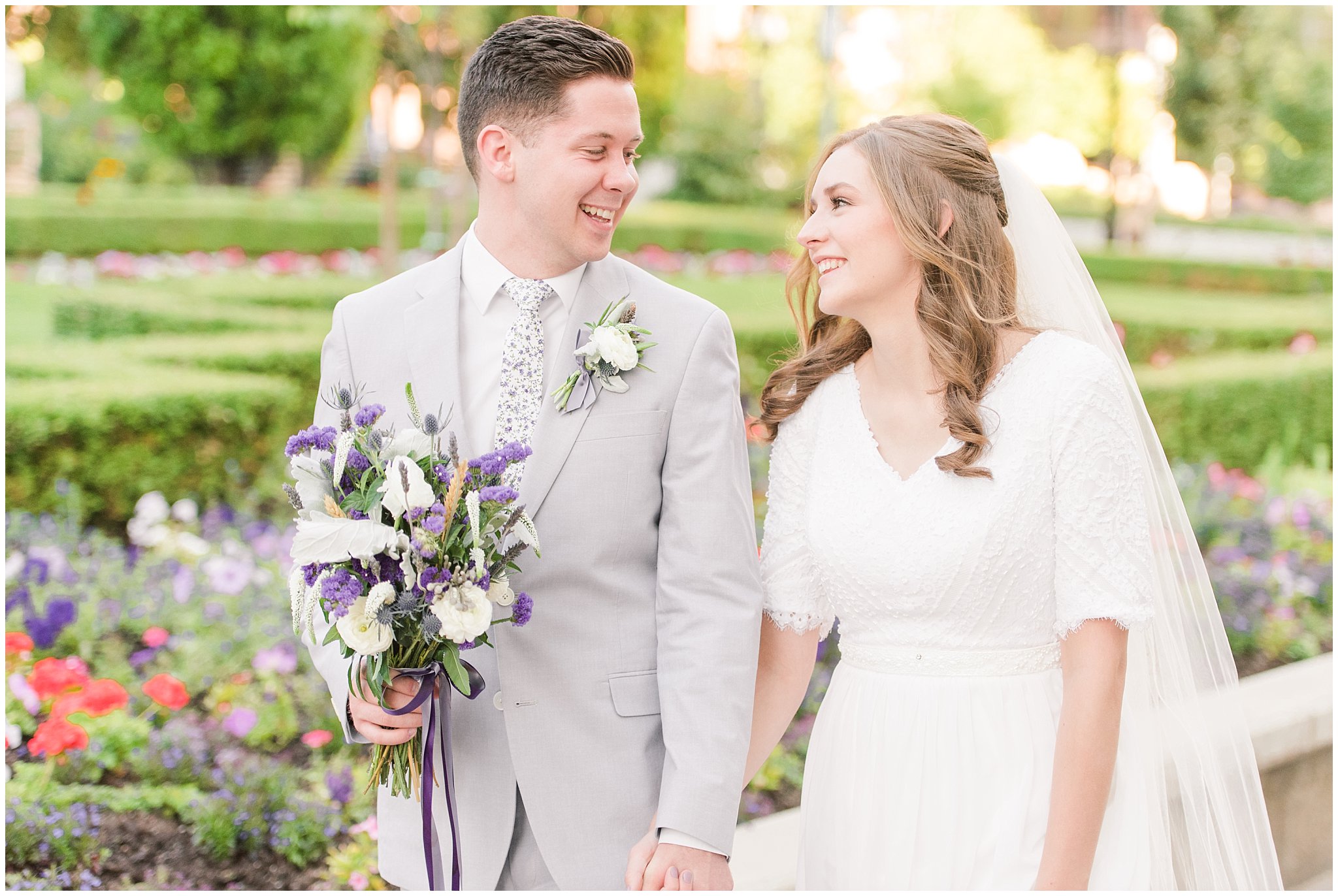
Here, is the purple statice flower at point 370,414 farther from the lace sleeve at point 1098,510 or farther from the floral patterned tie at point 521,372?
the lace sleeve at point 1098,510

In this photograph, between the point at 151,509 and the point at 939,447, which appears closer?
the point at 939,447

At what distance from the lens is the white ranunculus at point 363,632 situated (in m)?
1.92

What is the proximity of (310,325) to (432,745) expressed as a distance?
658cm

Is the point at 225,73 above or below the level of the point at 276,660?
above

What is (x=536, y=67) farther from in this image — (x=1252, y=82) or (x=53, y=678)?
(x=1252, y=82)

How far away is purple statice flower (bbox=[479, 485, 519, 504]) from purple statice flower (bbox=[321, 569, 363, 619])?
24cm

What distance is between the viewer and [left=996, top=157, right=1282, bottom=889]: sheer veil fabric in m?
2.56

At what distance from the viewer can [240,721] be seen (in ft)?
12.7

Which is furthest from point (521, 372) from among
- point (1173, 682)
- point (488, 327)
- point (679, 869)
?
→ point (1173, 682)

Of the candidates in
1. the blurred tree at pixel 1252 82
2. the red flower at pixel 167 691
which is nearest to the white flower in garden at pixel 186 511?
the red flower at pixel 167 691

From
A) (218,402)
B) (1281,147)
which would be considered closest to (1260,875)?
(218,402)

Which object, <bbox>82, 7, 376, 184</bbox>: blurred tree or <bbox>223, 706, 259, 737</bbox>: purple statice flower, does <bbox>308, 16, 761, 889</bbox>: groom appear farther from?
<bbox>82, 7, 376, 184</bbox>: blurred tree

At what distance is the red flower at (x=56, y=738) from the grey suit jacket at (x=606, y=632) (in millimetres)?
1810

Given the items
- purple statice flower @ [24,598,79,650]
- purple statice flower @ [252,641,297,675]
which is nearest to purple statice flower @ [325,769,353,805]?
purple statice flower @ [252,641,297,675]
